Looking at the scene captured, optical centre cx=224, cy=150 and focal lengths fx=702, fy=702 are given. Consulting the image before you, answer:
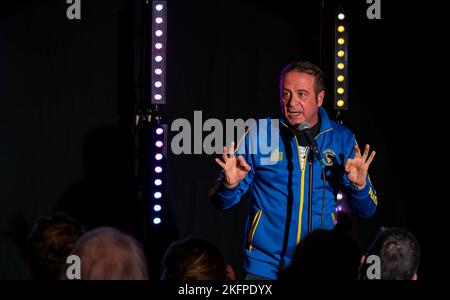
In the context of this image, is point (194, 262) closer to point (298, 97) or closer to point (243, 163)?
point (243, 163)

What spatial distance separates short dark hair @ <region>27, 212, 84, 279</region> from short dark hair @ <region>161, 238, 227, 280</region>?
0.48m

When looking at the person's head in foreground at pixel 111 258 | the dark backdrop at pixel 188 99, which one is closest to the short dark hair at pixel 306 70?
the dark backdrop at pixel 188 99

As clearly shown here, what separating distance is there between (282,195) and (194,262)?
1.21m

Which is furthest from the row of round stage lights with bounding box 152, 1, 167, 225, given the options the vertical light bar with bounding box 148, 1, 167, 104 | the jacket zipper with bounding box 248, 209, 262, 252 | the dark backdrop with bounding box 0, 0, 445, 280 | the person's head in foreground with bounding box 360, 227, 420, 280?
the person's head in foreground with bounding box 360, 227, 420, 280

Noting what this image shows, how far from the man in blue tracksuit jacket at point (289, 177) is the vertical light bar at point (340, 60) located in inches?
55.8

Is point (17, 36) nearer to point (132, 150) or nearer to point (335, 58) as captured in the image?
point (132, 150)

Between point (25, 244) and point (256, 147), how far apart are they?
266 centimetres

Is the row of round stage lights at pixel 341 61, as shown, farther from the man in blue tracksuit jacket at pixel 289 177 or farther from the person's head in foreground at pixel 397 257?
the person's head in foreground at pixel 397 257

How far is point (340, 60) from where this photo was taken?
5.40 m

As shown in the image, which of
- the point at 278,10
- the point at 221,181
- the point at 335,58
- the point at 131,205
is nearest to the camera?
the point at 221,181

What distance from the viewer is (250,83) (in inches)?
241

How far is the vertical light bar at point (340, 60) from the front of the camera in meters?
5.40

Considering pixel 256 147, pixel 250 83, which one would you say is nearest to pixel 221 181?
pixel 256 147

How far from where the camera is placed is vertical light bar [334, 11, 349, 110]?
5.40 m
